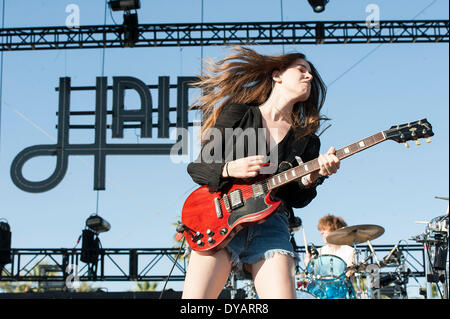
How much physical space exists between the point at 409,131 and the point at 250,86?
93 centimetres

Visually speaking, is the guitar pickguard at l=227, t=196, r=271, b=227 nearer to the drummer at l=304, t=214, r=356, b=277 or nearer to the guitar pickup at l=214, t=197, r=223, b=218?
the guitar pickup at l=214, t=197, r=223, b=218

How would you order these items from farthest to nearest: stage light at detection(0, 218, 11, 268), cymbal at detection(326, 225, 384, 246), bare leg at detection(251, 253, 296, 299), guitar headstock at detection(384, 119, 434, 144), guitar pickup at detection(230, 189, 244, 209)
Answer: stage light at detection(0, 218, 11, 268)
cymbal at detection(326, 225, 384, 246)
guitar headstock at detection(384, 119, 434, 144)
guitar pickup at detection(230, 189, 244, 209)
bare leg at detection(251, 253, 296, 299)

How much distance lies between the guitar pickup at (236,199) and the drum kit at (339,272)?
3.52 m

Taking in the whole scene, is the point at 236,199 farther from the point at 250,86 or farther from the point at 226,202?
the point at 250,86

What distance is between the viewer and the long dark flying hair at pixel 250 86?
3471mm

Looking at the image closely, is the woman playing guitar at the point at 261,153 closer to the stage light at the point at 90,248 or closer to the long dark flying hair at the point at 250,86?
the long dark flying hair at the point at 250,86

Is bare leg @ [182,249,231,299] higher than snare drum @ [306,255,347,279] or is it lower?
lower

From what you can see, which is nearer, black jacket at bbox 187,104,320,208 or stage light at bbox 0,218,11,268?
black jacket at bbox 187,104,320,208

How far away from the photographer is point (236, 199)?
3084 mm

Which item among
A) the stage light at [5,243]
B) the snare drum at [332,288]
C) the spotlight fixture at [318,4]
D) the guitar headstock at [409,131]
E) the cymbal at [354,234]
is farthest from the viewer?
the stage light at [5,243]

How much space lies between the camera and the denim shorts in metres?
2.96

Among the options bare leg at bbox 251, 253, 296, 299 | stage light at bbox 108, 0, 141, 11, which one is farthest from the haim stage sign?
bare leg at bbox 251, 253, 296, 299

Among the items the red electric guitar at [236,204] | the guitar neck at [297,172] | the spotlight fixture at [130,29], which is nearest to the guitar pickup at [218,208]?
the red electric guitar at [236,204]
